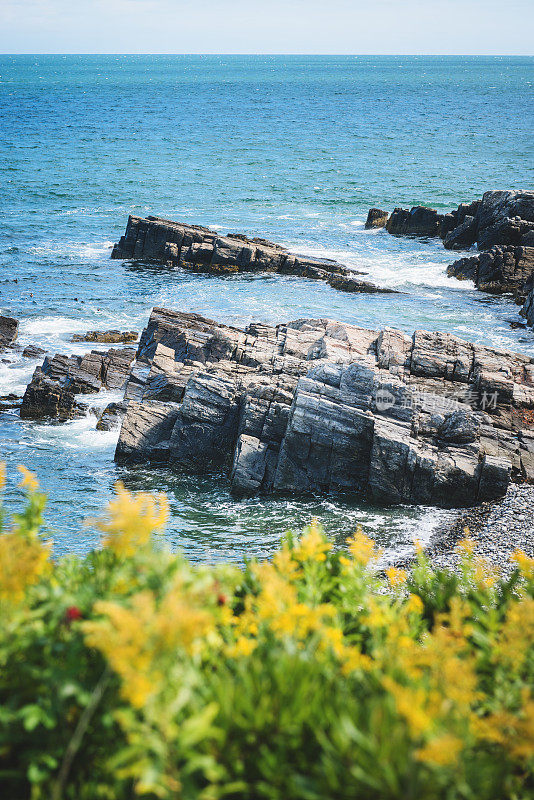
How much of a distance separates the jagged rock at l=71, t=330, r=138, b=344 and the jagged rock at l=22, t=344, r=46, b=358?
75.0 inches

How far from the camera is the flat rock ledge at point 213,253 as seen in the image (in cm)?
4041

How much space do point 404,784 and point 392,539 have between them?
12.5 m

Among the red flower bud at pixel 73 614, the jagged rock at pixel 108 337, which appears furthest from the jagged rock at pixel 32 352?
the red flower bud at pixel 73 614

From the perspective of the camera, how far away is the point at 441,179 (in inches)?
2785

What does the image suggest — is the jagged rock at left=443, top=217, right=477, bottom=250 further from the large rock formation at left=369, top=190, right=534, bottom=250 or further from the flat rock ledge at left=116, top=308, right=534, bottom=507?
the flat rock ledge at left=116, top=308, right=534, bottom=507

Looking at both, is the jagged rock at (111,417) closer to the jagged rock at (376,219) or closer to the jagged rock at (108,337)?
the jagged rock at (108,337)

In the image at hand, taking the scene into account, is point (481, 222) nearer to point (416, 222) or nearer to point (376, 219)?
point (416, 222)

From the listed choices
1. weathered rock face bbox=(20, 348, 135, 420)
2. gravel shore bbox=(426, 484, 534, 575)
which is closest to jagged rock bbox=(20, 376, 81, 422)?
weathered rock face bbox=(20, 348, 135, 420)

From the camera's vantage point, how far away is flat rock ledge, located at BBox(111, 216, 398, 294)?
40406 millimetres

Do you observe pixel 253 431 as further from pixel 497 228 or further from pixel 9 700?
pixel 497 228

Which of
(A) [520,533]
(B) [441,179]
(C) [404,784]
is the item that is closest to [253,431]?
(A) [520,533]

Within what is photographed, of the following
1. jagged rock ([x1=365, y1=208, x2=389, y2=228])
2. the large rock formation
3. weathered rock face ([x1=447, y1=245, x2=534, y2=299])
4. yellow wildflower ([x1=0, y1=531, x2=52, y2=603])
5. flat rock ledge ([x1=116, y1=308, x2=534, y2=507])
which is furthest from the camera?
jagged rock ([x1=365, y1=208, x2=389, y2=228])

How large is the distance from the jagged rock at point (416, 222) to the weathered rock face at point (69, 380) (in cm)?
2945

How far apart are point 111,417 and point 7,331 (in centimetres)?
1039
